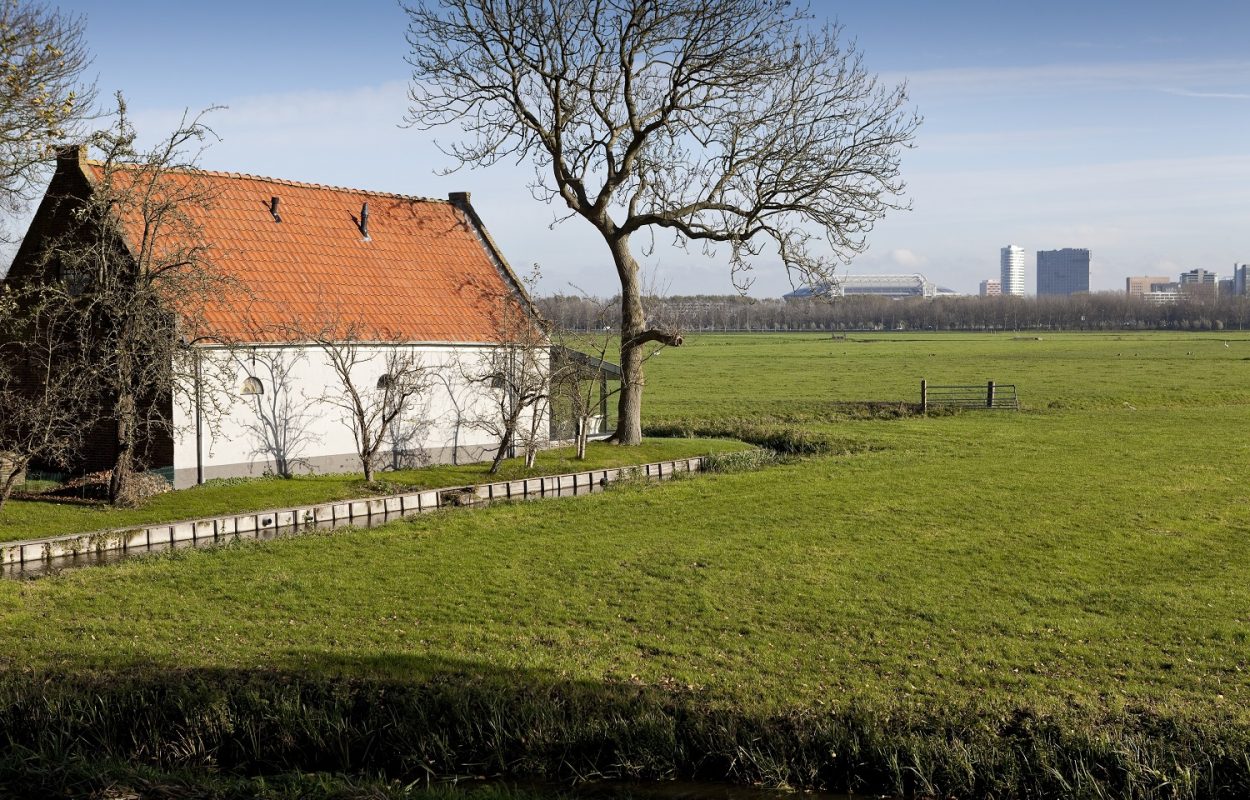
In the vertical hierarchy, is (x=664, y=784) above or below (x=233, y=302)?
below

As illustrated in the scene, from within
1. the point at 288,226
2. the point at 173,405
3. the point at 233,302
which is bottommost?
the point at 173,405

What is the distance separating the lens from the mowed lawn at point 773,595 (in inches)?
426

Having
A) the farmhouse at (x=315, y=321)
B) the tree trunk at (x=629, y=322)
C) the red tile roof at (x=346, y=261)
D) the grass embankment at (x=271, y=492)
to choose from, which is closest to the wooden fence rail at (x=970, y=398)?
the tree trunk at (x=629, y=322)

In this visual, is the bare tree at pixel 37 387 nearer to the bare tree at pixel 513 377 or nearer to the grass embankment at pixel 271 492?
the grass embankment at pixel 271 492

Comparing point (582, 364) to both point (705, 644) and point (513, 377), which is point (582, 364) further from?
point (705, 644)

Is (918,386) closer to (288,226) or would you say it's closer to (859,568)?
(288,226)

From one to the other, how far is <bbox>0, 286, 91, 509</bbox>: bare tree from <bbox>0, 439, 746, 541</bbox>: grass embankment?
75 centimetres

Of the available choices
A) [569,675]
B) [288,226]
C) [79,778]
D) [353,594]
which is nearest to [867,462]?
[288,226]

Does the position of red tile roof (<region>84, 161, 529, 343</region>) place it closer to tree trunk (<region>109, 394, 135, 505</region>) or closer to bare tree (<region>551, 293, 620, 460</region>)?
bare tree (<region>551, 293, 620, 460</region>)

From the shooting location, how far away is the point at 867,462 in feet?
89.0

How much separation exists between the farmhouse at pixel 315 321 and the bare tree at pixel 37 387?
1.19 meters

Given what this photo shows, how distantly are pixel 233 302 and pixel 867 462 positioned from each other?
1457 cm

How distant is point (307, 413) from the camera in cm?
2336

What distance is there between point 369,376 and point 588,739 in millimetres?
16393
